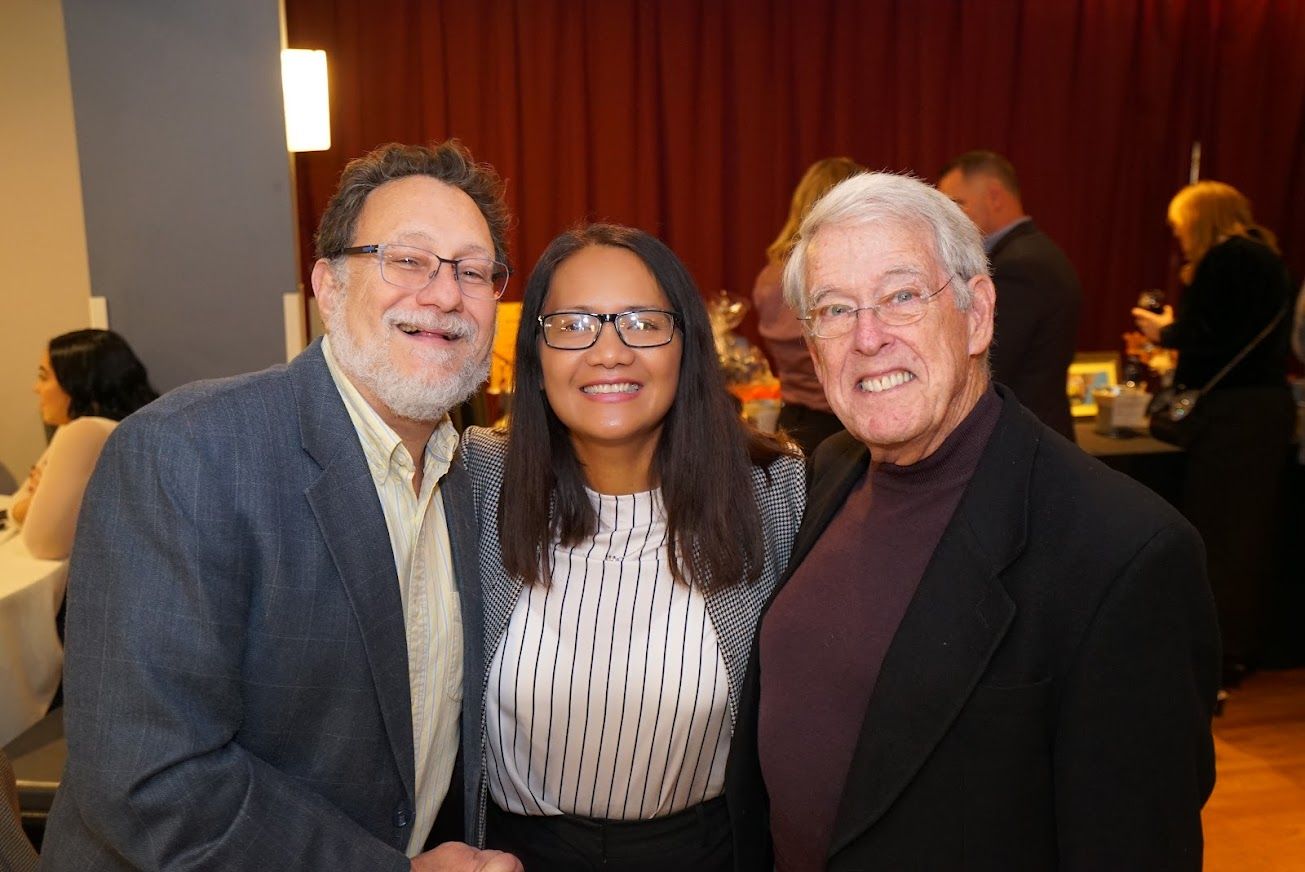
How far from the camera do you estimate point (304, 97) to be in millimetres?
4012

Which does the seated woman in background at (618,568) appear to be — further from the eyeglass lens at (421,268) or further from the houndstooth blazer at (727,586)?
the eyeglass lens at (421,268)

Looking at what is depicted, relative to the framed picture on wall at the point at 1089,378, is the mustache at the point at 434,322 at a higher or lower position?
higher

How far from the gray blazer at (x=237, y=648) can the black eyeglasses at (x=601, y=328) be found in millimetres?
466

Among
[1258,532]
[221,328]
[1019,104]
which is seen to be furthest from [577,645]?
[1019,104]

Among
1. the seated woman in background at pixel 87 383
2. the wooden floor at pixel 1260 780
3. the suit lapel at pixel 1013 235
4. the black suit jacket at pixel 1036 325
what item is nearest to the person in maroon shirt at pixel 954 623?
the wooden floor at pixel 1260 780

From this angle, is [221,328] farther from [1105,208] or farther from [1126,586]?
[1105,208]

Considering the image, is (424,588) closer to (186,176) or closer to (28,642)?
(28,642)

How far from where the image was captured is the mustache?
5.07 ft

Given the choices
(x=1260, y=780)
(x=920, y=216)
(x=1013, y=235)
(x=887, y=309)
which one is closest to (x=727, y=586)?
(x=887, y=309)

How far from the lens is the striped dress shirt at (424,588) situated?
61.1 inches

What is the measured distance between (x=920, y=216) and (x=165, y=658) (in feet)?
3.75

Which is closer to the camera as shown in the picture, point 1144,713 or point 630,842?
point 1144,713

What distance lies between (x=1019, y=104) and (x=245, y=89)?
4.46 m

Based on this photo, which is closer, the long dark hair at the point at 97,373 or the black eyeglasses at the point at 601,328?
the black eyeglasses at the point at 601,328
